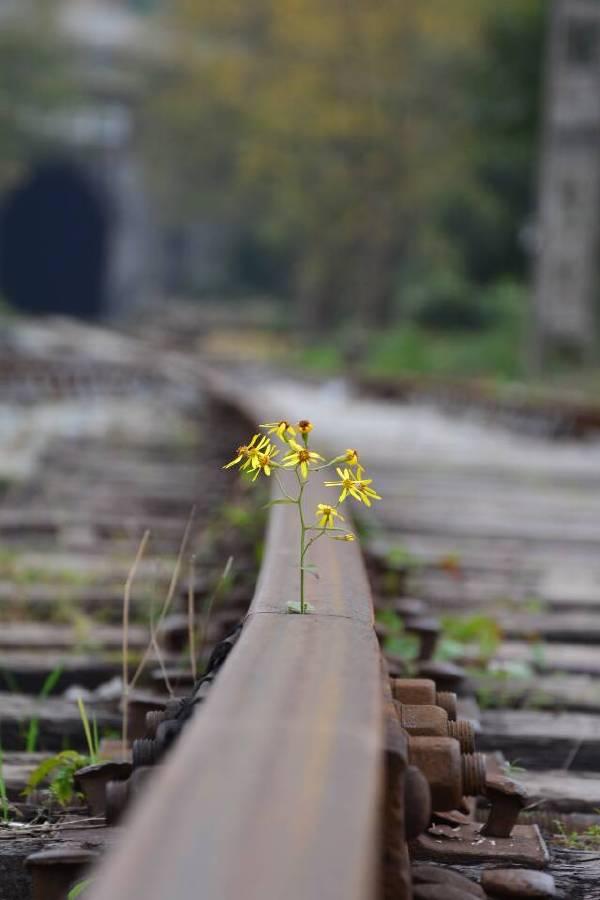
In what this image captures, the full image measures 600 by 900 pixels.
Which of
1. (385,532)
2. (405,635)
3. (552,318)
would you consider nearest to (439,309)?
(552,318)

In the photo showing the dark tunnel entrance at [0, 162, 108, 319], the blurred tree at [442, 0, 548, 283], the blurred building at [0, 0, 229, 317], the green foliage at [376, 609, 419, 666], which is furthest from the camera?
the dark tunnel entrance at [0, 162, 108, 319]

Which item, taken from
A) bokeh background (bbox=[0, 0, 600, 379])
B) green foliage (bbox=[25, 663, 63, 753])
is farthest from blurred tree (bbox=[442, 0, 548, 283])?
green foliage (bbox=[25, 663, 63, 753])

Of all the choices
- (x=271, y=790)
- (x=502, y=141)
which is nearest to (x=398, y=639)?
(x=271, y=790)

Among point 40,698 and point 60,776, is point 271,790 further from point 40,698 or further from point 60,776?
point 40,698

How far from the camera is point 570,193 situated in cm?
2362

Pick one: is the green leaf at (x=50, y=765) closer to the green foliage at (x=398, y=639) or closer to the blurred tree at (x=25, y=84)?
the green foliage at (x=398, y=639)

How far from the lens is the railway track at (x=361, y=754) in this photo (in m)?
1.18

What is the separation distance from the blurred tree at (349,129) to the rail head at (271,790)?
27.5 meters

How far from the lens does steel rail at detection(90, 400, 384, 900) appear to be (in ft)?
3.67

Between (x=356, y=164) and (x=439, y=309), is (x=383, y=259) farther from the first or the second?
(x=439, y=309)

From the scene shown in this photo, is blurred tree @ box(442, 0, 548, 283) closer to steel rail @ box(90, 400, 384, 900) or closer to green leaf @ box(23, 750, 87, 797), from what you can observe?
green leaf @ box(23, 750, 87, 797)

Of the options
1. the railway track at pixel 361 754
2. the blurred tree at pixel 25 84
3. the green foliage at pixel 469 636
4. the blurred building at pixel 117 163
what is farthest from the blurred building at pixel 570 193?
the blurred building at pixel 117 163

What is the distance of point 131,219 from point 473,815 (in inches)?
1818

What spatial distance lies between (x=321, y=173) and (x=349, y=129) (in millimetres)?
1621
